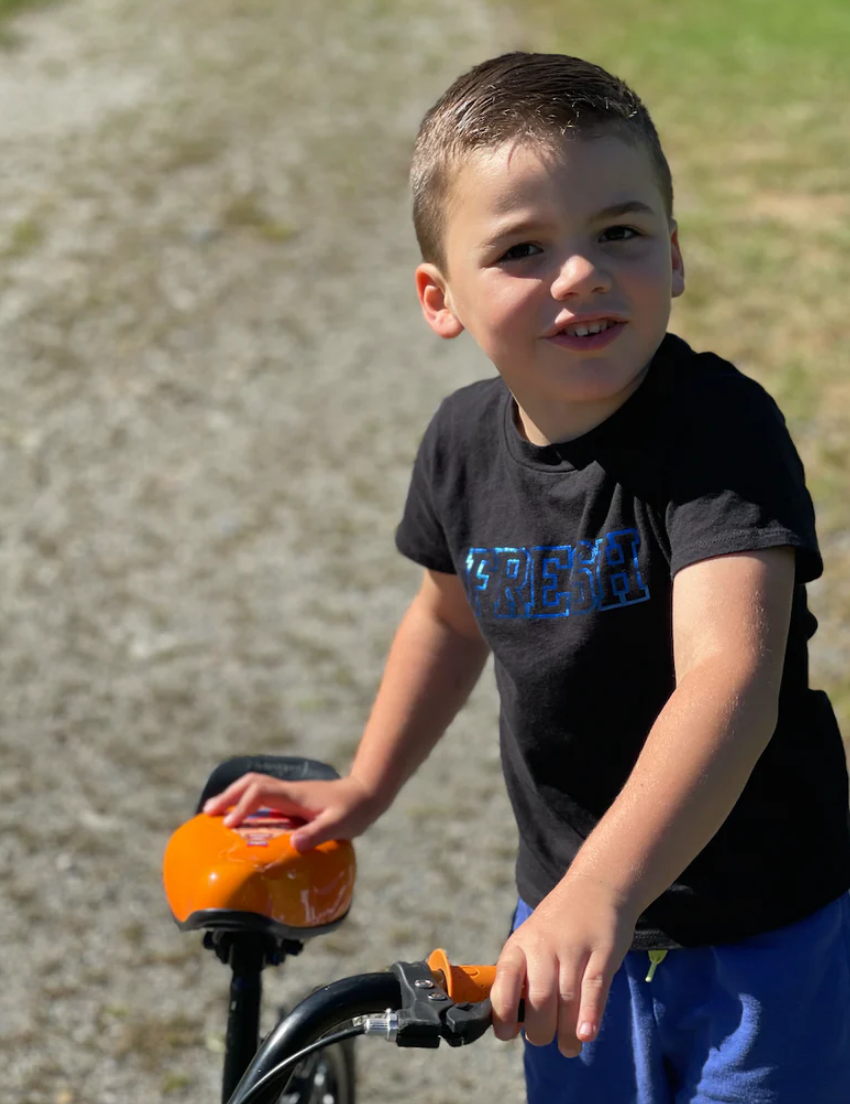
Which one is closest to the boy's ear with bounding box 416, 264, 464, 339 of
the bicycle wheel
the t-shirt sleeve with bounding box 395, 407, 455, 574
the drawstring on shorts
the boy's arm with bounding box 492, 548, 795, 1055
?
the t-shirt sleeve with bounding box 395, 407, 455, 574

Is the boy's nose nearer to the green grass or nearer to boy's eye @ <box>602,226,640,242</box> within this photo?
boy's eye @ <box>602,226,640,242</box>

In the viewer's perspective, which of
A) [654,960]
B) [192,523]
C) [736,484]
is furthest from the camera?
[192,523]

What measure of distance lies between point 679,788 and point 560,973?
24 cm

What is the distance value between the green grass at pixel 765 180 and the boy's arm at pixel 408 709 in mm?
2297

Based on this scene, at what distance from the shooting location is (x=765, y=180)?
7996mm

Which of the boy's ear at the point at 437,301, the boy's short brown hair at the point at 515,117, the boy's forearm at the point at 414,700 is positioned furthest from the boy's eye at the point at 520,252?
the boy's forearm at the point at 414,700

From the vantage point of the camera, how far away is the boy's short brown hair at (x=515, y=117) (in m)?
1.60

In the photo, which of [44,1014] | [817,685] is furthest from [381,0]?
[44,1014]

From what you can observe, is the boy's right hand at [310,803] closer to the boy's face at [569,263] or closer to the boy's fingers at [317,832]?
the boy's fingers at [317,832]

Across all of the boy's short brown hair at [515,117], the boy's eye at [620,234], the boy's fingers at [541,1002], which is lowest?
the boy's fingers at [541,1002]

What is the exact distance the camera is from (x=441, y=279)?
184cm

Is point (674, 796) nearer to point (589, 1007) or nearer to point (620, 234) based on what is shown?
point (589, 1007)

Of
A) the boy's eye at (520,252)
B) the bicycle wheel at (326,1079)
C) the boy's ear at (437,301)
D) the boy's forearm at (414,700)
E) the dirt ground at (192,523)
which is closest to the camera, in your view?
the boy's eye at (520,252)

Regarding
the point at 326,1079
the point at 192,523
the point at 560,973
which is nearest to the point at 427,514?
the point at 560,973
